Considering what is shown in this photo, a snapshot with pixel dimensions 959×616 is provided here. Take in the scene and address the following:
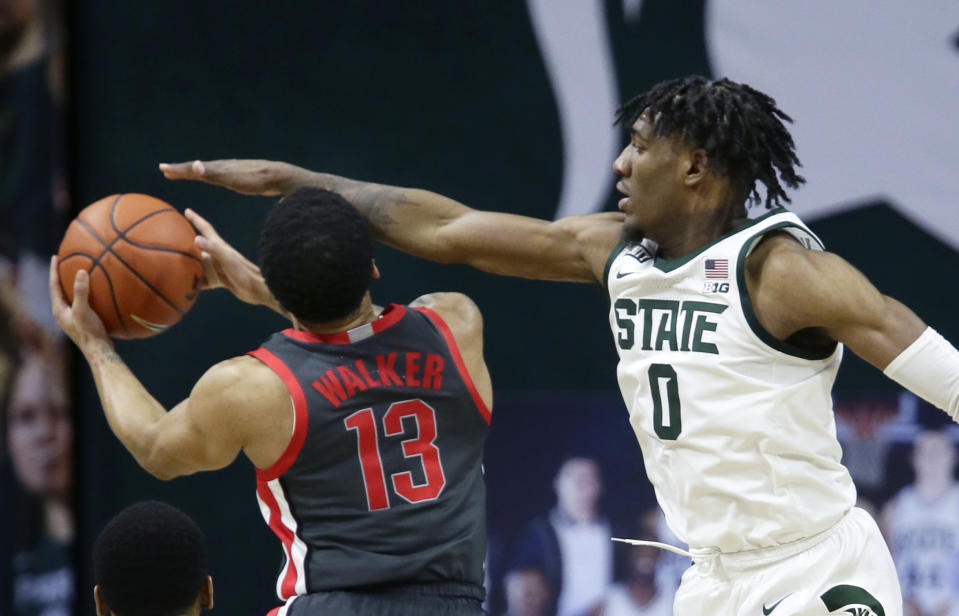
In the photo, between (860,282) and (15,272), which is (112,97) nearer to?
(15,272)

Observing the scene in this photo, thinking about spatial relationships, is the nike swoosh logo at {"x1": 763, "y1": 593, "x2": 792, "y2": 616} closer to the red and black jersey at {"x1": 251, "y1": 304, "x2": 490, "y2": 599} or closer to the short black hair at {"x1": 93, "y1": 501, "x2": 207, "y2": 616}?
the red and black jersey at {"x1": 251, "y1": 304, "x2": 490, "y2": 599}

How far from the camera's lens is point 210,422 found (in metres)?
2.88

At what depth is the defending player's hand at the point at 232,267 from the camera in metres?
3.58

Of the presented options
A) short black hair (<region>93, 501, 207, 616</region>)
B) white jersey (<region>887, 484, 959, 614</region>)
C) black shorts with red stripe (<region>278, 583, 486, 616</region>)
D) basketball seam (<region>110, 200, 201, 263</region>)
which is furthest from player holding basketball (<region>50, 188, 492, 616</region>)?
white jersey (<region>887, 484, 959, 614</region>)

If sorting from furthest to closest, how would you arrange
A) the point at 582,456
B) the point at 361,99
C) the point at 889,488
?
the point at 361,99 < the point at 582,456 < the point at 889,488

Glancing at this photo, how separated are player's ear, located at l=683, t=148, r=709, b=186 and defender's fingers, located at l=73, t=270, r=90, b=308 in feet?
5.41

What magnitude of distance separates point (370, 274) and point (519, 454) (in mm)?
2945

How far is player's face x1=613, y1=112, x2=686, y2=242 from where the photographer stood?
10.4 ft

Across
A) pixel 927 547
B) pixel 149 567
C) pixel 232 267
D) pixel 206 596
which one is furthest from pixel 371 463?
pixel 927 547

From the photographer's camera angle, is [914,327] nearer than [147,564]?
No

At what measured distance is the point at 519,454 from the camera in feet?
19.0

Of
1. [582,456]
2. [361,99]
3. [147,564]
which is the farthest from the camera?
[361,99]

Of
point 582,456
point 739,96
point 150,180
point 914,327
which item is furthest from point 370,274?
point 150,180

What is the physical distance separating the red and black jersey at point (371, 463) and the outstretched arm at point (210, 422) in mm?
47
